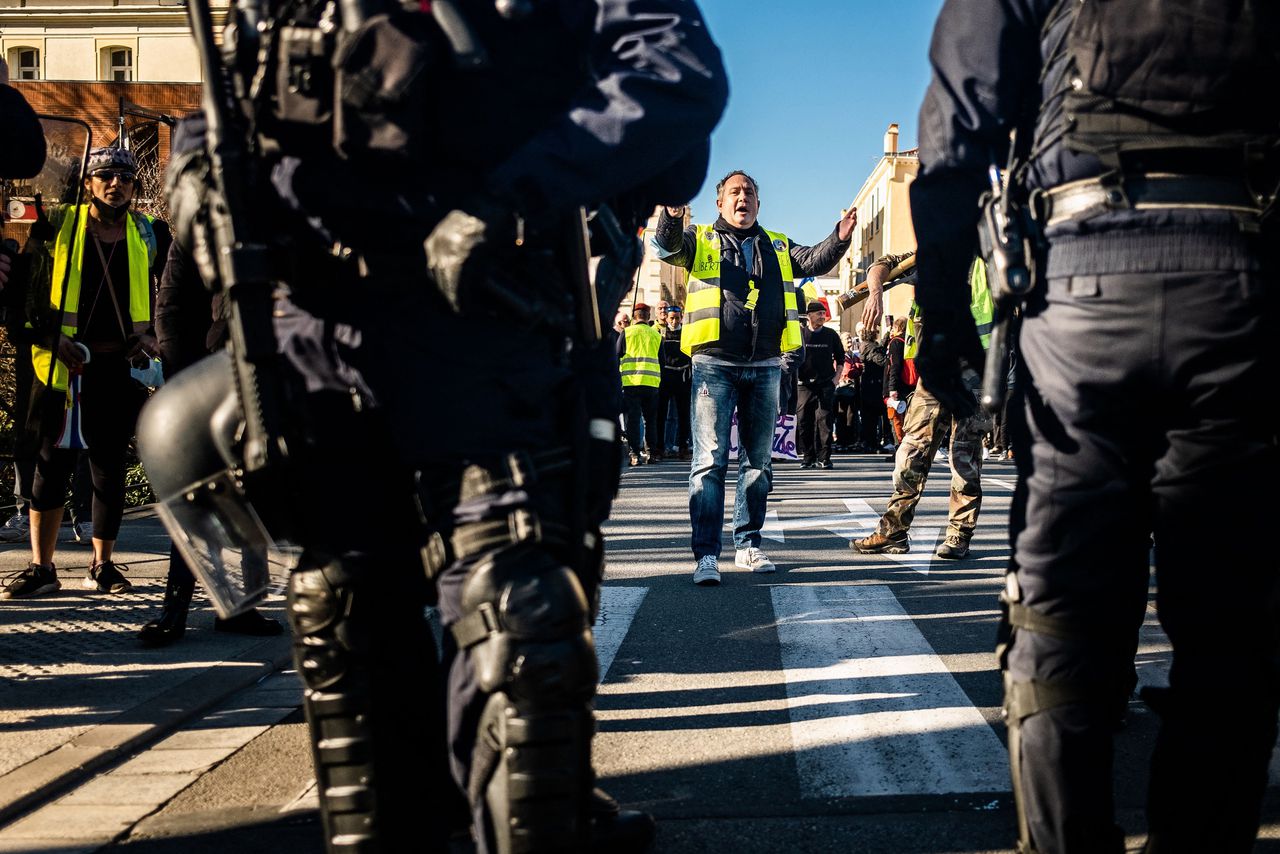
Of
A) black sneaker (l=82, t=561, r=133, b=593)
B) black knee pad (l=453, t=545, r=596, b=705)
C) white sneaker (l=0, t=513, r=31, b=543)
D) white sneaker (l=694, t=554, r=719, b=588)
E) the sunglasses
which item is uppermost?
the sunglasses

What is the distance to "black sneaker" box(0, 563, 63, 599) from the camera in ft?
18.5

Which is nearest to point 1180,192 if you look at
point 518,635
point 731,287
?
point 518,635

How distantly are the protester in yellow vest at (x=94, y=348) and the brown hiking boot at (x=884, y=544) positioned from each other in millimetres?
3990

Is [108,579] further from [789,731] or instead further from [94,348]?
[789,731]

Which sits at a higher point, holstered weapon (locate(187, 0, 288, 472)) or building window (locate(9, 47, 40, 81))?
building window (locate(9, 47, 40, 81))

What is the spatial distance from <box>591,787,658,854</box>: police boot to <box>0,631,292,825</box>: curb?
1.43 metres

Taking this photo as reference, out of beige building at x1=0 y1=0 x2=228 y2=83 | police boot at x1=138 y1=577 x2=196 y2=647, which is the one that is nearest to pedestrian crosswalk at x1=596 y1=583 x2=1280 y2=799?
police boot at x1=138 y1=577 x2=196 y2=647

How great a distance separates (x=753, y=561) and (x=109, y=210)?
362 cm

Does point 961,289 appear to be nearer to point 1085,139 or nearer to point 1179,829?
point 1085,139

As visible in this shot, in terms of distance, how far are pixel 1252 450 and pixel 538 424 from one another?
1142 mm

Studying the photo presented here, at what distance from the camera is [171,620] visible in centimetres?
475

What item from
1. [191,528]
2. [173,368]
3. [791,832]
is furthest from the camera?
[173,368]

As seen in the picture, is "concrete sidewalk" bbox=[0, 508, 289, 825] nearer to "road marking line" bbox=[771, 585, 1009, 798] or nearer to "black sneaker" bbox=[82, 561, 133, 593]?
"black sneaker" bbox=[82, 561, 133, 593]

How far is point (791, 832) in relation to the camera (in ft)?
8.92
